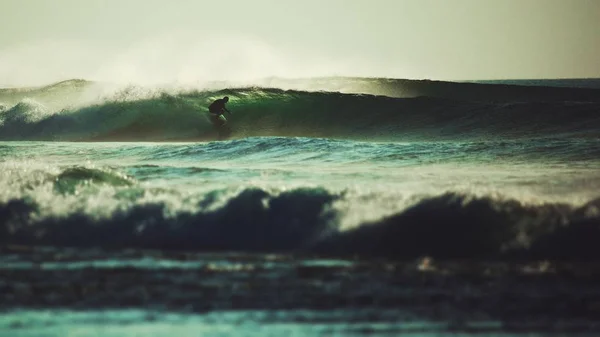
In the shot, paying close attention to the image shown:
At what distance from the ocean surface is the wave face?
4.89 metres

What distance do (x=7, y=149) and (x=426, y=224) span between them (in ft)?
46.7

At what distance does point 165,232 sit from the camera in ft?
29.2

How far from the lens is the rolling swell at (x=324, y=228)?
326 inches

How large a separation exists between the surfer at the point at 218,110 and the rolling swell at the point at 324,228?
11.3 m

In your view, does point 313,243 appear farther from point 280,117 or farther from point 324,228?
point 280,117

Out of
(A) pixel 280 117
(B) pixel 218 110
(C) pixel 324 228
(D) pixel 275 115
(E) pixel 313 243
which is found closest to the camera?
(E) pixel 313 243

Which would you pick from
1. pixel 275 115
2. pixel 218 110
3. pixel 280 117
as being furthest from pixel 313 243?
pixel 275 115

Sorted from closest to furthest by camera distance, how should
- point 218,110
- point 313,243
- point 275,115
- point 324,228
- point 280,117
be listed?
point 313,243 → point 324,228 → point 218,110 → point 280,117 → point 275,115

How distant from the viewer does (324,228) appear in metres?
8.73

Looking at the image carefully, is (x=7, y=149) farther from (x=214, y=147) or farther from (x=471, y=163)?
(x=471, y=163)

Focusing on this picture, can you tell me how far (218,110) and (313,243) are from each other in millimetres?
14176

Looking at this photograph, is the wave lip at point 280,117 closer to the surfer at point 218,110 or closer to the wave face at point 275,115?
the wave face at point 275,115

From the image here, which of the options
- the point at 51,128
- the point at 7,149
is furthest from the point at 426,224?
the point at 51,128

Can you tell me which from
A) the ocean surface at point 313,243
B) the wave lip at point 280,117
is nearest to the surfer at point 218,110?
the wave lip at point 280,117
